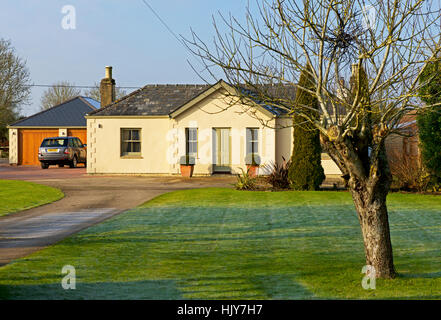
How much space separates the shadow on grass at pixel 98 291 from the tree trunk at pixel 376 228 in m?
2.93

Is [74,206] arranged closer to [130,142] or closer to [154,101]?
[130,142]

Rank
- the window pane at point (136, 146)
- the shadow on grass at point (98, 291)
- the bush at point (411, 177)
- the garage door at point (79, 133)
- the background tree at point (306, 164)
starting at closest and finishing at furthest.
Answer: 1. the shadow on grass at point (98, 291)
2. the bush at point (411, 177)
3. the background tree at point (306, 164)
4. the window pane at point (136, 146)
5. the garage door at point (79, 133)

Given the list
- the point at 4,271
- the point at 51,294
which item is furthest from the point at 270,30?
the point at 4,271

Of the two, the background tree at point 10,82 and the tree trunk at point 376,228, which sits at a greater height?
the background tree at point 10,82

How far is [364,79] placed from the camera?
804 centimetres

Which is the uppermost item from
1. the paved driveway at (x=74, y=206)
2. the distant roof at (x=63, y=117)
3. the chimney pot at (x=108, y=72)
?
the chimney pot at (x=108, y=72)

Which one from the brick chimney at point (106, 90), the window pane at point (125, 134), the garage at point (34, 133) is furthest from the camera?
the garage at point (34, 133)

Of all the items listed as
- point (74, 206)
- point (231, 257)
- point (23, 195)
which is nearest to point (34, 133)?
point (23, 195)

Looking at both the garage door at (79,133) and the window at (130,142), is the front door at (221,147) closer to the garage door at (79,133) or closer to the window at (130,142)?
the window at (130,142)

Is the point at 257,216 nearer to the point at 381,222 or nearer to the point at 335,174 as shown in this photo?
the point at 381,222

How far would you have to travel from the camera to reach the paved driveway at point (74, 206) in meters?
11.1

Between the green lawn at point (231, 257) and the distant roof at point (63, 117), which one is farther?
the distant roof at point (63, 117)

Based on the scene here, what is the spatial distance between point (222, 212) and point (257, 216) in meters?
1.22

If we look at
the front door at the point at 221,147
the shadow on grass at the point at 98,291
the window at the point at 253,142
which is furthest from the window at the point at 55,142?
the shadow on grass at the point at 98,291
